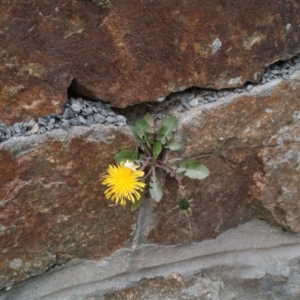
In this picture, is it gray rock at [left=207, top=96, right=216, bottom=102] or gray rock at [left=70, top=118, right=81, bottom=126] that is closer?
gray rock at [left=70, top=118, right=81, bottom=126]

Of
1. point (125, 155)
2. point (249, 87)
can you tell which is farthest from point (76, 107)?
point (249, 87)

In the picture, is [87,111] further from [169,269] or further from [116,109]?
[169,269]

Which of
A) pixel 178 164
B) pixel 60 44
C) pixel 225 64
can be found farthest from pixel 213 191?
pixel 60 44

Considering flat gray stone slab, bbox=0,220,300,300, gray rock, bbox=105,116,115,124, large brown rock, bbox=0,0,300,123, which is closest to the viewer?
large brown rock, bbox=0,0,300,123

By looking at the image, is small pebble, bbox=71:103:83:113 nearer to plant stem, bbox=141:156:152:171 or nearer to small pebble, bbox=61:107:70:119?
small pebble, bbox=61:107:70:119

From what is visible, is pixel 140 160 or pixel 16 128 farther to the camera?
pixel 140 160

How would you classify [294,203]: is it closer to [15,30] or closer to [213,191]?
[213,191]

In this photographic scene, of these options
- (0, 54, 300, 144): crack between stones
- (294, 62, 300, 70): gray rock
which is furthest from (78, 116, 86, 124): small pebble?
(294, 62, 300, 70): gray rock

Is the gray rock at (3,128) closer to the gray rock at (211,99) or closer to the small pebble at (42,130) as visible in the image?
the small pebble at (42,130)
